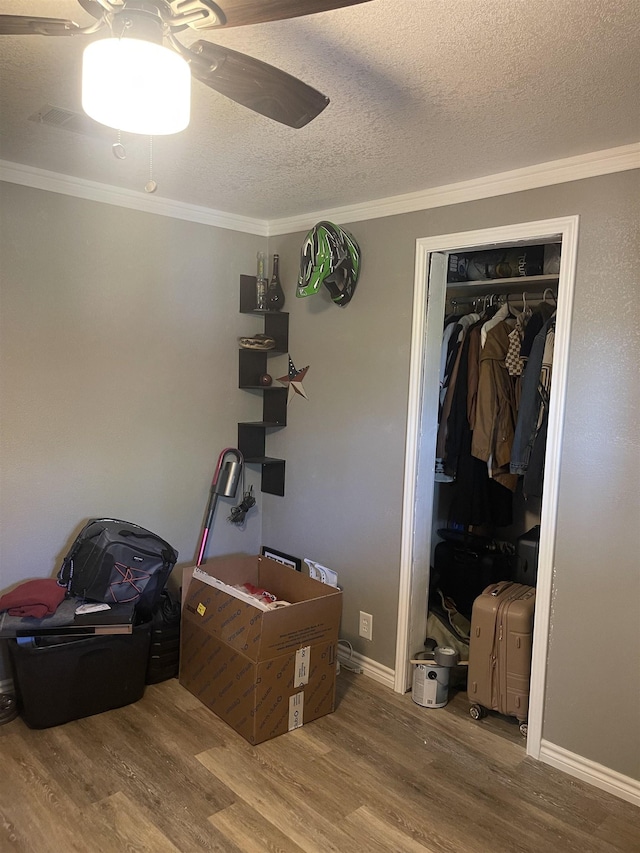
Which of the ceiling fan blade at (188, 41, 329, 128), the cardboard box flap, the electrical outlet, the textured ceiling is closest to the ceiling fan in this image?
the ceiling fan blade at (188, 41, 329, 128)

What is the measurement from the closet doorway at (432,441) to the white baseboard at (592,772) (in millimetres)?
54

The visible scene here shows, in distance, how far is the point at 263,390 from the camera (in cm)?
365

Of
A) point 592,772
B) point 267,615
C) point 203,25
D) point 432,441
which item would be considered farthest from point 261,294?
point 592,772

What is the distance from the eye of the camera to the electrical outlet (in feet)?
10.3

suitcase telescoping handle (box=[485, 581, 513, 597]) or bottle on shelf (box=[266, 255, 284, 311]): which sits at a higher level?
bottle on shelf (box=[266, 255, 284, 311])

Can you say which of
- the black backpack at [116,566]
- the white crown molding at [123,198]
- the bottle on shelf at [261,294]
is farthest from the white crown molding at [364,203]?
the black backpack at [116,566]

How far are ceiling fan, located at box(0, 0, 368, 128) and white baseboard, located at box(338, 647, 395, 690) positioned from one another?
103 inches

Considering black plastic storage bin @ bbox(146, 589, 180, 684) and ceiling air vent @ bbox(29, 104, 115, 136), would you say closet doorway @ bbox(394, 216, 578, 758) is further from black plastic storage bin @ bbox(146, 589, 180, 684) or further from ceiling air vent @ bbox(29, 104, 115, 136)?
ceiling air vent @ bbox(29, 104, 115, 136)

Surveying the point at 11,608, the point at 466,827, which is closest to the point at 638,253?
the point at 466,827

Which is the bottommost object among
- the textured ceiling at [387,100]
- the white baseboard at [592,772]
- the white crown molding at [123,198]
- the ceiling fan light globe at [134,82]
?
the white baseboard at [592,772]

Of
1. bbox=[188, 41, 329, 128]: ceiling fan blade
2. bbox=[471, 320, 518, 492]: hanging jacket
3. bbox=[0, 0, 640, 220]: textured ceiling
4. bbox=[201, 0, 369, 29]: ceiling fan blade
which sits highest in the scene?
bbox=[0, 0, 640, 220]: textured ceiling

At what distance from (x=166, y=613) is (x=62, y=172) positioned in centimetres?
206

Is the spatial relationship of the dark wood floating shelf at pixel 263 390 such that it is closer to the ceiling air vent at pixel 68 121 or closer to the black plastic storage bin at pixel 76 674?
the black plastic storage bin at pixel 76 674

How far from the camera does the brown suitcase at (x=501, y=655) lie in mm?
2707
